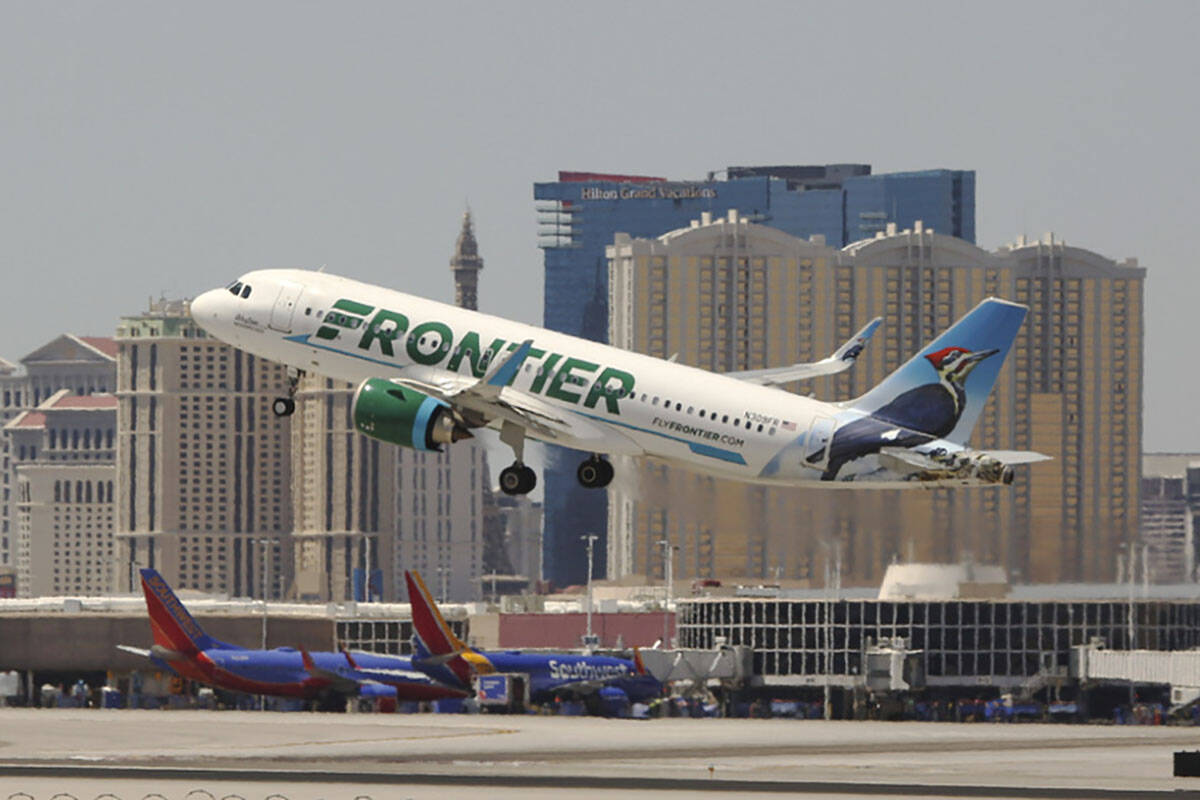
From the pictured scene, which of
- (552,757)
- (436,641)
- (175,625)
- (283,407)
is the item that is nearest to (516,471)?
(283,407)

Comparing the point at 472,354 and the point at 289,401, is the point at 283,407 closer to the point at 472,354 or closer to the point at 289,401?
the point at 289,401

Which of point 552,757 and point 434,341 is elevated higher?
point 434,341

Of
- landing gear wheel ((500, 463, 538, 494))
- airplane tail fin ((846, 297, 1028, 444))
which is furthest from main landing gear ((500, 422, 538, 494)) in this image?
airplane tail fin ((846, 297, 1028, 444))

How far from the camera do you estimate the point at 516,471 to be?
124 metres

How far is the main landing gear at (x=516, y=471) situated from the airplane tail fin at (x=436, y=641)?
207ft

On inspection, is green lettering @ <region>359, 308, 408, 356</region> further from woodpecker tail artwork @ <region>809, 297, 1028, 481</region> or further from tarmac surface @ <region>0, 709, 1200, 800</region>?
woodpecker tail artwork @ <region>809, 297, 1028, 481</region>

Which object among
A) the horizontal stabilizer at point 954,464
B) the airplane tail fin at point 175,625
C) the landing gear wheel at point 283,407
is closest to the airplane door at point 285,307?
the landing gear wheel at point 283,407

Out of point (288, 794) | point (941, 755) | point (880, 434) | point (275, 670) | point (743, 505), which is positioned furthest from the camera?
point (275, 670)

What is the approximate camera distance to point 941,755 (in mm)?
137125

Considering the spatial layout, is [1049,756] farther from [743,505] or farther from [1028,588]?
[1028,588]

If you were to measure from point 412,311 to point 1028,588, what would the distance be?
8001 cm

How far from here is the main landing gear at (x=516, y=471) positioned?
123 metres

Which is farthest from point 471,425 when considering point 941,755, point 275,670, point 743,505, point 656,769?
point 275,670

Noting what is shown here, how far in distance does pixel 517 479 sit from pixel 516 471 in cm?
55
